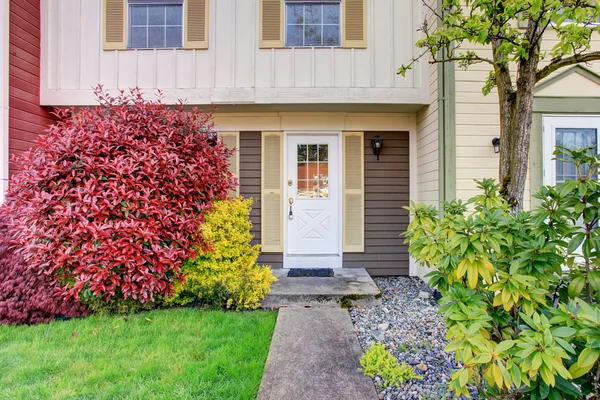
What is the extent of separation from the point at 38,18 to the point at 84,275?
4062 millimetres

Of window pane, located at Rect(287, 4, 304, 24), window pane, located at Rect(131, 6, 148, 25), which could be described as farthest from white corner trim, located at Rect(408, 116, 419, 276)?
window pane, located at Rect(131, 6, 148, 25)

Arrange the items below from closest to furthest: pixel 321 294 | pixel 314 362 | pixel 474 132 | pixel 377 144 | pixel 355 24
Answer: pixel 314 362
pixel 321 294
pixel 474 132
pixel 355 24
pixel 377 144

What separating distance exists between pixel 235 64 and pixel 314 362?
3.95m

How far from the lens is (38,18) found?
4215 millimetres

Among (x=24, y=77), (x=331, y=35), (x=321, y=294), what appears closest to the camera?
(x=321, y=294)

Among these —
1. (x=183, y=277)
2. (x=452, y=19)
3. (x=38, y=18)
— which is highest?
(x=38, y=18)

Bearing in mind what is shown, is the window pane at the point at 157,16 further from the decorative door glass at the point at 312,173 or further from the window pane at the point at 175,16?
the decorative door glass at the point at 312,173

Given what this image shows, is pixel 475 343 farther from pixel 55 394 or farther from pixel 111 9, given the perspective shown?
pixel 111 9

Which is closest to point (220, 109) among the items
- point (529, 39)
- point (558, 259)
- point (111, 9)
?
point (111, 9)

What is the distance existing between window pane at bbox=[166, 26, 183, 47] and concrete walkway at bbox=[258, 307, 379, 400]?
416 cm

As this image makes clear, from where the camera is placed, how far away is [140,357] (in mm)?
2184

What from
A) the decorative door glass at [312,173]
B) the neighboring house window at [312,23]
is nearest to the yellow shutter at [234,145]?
the decorative door glass at [312,173]

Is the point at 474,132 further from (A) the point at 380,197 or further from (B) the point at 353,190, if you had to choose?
(B) the point at 353,190

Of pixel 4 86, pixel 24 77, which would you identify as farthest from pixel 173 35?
pixel 4 86
